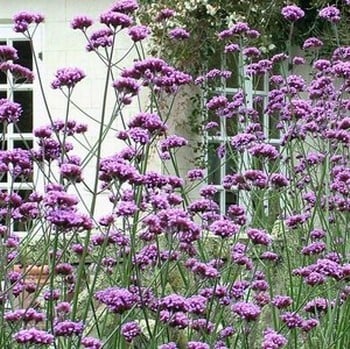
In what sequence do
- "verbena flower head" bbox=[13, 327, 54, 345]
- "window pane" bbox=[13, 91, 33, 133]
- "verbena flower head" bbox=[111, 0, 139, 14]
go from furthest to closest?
1. "window pane" bbox=[13, 91, 33, 133]
2. "verbena flower head" bbox=[111, 0, 139, 14]
3. "verbena flower head" bbox=[13, 327, 54, 345]

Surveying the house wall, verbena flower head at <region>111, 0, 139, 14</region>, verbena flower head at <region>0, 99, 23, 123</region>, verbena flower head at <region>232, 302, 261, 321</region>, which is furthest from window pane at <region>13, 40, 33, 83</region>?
verbena flower head at <region>232, 302, 261, 321</region>

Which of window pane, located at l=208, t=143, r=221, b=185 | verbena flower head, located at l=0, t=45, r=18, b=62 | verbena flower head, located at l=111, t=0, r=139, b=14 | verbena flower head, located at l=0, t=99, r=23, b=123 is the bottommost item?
window pane, located at l=208, t=143, r=221, b=185

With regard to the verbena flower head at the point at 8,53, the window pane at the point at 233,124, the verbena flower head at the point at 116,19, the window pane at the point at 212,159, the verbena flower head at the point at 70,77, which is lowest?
the window pane at the point at 212,159

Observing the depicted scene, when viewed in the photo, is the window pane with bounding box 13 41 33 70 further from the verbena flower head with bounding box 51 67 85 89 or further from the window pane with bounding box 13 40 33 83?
the verbena flower head with bounding box 51 67 85 89

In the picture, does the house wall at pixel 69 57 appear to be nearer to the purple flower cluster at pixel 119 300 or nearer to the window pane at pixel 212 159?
the window pane at pixel 212 159

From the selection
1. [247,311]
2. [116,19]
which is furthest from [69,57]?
[247,311]

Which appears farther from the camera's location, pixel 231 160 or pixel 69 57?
pixel 69 57

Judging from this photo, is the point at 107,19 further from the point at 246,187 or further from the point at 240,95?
the point at 240,95

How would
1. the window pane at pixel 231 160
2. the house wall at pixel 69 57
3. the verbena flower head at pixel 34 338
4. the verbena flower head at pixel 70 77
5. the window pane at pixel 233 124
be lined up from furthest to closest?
1. the house wall at pixel 69 57
2. the window pane at pixel 233 124
3. the window pane at pixel 231 160
4. the verbena flower head at pixel 70 77
5. the verbena flower head at pixel 34 338

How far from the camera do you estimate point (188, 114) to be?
645 cm

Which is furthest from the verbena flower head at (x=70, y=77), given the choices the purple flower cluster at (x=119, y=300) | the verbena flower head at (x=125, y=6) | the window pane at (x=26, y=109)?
the window pane at (x=26, y=109)

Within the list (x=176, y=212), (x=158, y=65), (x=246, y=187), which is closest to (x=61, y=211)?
(x=176, y=212)

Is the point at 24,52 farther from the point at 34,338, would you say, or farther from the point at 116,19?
the point at 34,338

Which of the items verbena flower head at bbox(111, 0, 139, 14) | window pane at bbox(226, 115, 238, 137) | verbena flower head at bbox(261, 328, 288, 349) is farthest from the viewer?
window pane at bbox(226, 115, 238, 137)
